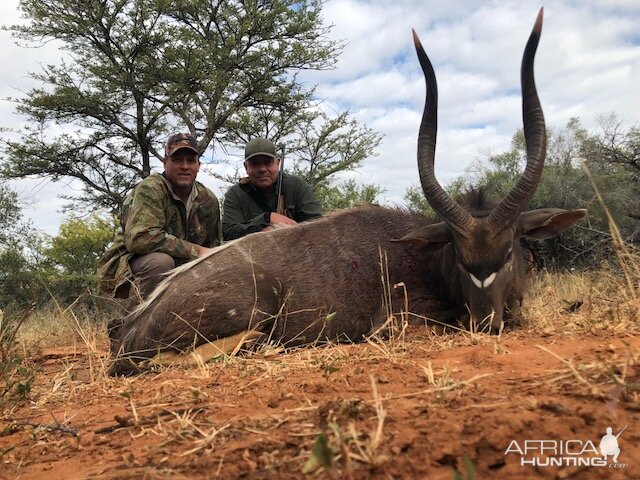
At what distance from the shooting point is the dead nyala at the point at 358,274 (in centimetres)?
414

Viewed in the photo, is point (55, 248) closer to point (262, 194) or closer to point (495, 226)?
point (262, 194)

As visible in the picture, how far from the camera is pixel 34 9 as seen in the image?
13.9 metres

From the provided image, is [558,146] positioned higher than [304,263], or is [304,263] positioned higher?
[558,146]

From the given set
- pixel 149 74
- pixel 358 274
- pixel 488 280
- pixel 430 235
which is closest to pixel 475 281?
pixel 488 280

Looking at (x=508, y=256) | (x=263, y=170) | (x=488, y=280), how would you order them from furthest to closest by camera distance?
(x=263, y=170), (x=508, y=256), (x=488, y=280)

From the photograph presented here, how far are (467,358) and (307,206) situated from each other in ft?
14.7

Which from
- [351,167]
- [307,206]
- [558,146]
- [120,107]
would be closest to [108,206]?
[120,107]

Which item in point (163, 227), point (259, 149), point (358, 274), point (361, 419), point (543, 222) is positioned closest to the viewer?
point (361, 419)

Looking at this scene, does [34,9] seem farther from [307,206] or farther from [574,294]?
[574,294]

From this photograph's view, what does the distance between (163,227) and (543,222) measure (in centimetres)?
341

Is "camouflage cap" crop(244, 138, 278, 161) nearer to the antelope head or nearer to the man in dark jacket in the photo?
the man in dark jacket

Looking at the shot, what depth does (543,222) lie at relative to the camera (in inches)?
172

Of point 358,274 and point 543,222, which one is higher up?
point 543,222

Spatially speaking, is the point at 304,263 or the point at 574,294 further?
the point at 574,294
